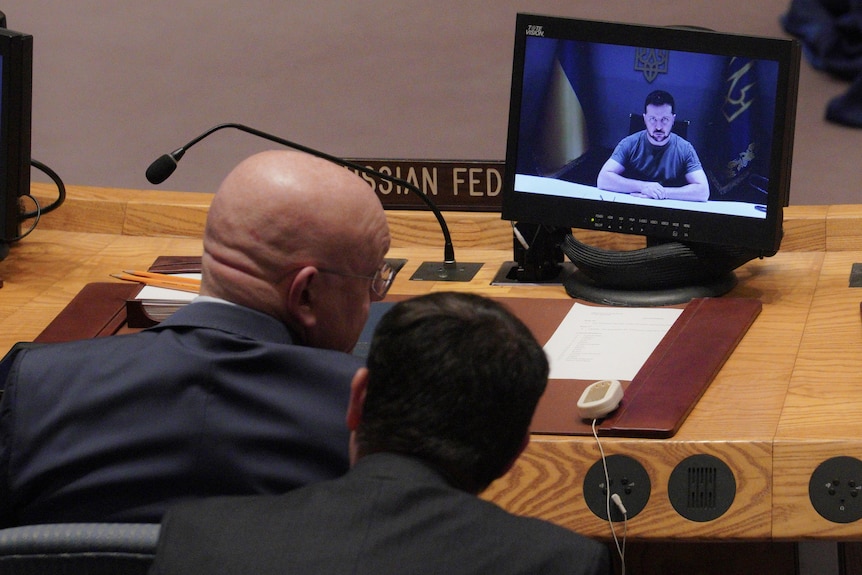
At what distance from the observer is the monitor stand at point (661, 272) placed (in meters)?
2.18

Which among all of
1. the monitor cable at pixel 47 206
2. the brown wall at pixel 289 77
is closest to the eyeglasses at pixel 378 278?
the monitor cable at pixel 47 206

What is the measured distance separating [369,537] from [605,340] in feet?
3.61

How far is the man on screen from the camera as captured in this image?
2164mm

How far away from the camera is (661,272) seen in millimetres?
2189

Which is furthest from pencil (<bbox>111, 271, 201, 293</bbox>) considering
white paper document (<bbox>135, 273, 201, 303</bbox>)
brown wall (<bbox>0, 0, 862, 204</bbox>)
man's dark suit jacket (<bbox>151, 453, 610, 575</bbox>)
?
brown wall (<bbox>0, 0, 862, 204</bbox>)

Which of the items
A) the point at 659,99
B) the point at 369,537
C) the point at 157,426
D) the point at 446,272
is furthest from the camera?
the point at 446,272

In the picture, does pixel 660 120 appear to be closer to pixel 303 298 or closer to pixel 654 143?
pixel 654 143

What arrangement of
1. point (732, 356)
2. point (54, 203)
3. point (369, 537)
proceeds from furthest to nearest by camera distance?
point (54, 203) → point (732, 356) → point (369, 537)

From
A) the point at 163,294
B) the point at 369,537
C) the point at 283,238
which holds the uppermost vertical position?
the point at 283,238

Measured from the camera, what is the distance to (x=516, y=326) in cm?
110

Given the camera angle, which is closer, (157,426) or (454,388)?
(454,388)

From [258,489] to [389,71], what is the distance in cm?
389

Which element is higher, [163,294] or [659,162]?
[659,162]

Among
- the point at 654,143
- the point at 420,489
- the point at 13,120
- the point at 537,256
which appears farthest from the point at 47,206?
the point at 420,489
